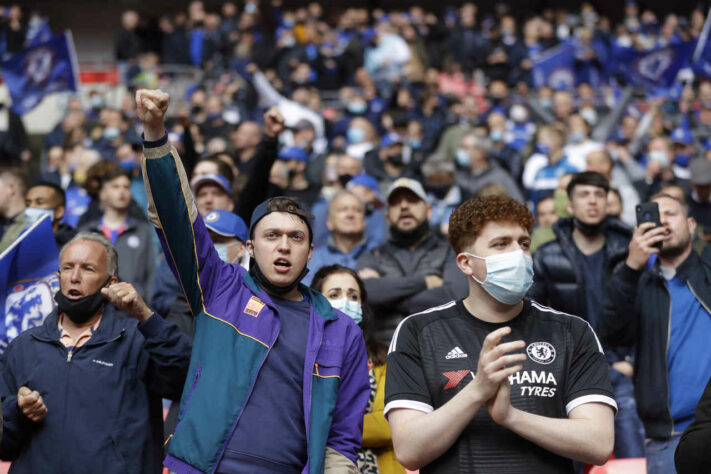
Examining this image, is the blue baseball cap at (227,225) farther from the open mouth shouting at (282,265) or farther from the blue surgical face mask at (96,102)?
the blue surgical face mask at (96,102)

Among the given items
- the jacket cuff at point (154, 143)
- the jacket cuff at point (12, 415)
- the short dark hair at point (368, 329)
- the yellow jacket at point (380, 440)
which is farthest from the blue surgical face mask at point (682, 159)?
the jacket cuff at point (12, 415)

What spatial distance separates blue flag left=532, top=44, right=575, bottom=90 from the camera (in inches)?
706

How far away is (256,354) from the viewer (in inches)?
165

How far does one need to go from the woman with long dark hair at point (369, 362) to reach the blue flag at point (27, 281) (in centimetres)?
170

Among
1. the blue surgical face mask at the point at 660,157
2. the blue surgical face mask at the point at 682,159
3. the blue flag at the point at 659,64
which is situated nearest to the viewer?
the blue surgical face mask at the point at 660,157

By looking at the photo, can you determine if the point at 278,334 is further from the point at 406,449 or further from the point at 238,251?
the point at 238,251

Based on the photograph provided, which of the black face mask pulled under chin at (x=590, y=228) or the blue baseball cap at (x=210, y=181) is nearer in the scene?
the black face mask pulled under chin at (x=590, y=228)

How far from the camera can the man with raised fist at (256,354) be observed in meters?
4.02

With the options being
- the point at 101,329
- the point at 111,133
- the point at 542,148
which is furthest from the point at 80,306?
the point at 111,133

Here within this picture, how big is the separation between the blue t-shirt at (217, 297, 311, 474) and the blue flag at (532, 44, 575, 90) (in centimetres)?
1445

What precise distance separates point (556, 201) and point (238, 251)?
125 inches

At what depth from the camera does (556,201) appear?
311 inches

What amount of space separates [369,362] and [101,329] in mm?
1530

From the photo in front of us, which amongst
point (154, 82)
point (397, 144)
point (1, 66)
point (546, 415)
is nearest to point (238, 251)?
point (546, 415)
